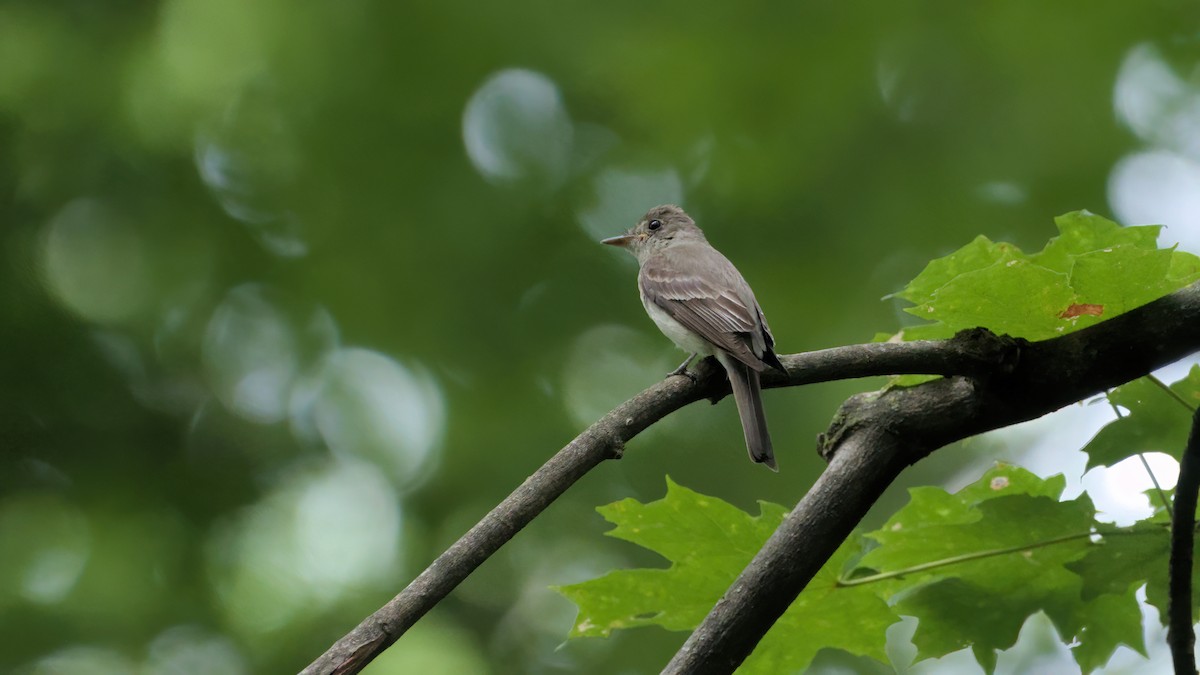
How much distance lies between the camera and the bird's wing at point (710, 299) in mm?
3735

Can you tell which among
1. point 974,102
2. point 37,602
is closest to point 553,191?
point 974,102

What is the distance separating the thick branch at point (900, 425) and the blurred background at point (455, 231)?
3.97 m

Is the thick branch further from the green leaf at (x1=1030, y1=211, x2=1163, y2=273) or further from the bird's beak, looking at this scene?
the bird's beak

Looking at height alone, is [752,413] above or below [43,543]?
below

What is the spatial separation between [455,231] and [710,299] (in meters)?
2.84

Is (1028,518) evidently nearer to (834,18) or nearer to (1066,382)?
(1066,382)

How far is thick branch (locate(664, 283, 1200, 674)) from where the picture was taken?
84.9 inches

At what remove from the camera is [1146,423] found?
2.58 m

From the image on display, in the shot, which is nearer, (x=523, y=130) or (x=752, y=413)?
(x=752, y=413)

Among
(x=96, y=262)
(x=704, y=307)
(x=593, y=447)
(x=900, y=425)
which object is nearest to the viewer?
(x=593, y=447)

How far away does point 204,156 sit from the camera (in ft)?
23.5

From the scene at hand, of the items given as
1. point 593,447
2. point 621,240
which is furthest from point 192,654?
point 593,447

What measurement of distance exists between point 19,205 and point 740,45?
4556mm

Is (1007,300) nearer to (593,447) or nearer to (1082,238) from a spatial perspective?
(1082,238)
